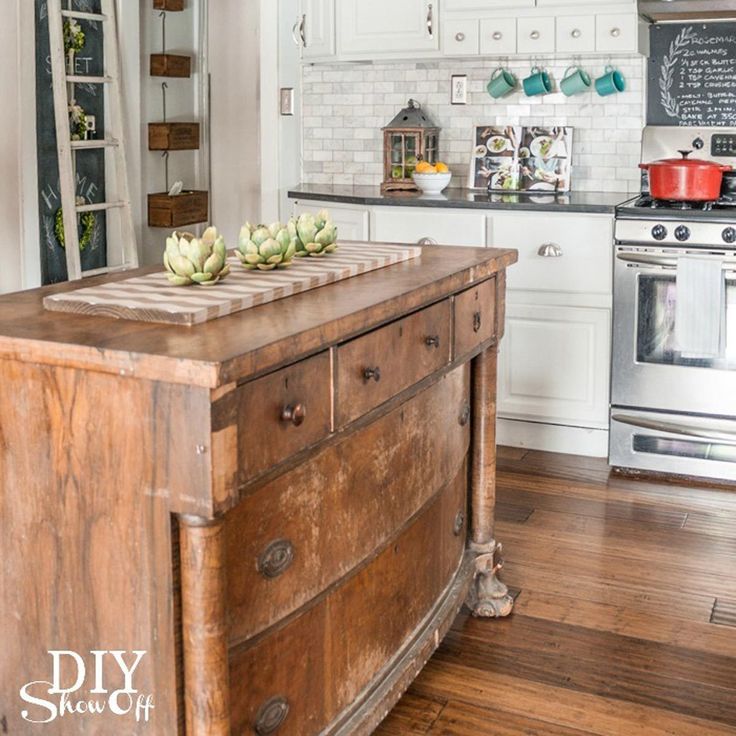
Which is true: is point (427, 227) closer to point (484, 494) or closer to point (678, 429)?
point (678, 429)

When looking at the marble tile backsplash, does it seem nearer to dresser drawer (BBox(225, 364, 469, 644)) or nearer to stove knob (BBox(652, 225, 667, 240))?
stove knob (BBox(652, 225, 667, 240))

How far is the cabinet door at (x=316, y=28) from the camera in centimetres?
509

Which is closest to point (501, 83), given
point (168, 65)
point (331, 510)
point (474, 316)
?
point (168, 65)

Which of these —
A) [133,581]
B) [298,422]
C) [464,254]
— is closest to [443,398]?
[464,254]

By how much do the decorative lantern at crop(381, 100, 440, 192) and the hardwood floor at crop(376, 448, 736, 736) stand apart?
1.75 metres

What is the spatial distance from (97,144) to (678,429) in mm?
2983

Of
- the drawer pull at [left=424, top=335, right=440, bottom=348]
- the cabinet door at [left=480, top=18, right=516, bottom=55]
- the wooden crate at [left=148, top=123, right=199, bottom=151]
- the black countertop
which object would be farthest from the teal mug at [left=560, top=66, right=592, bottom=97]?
the drawer pull at [left=424, top=335, right=440, bottom=348]

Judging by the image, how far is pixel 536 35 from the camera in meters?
4.68

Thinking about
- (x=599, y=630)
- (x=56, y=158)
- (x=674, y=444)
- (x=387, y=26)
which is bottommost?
(x=599, y=630)

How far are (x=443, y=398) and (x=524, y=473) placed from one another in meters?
1.83

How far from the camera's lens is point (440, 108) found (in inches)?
207

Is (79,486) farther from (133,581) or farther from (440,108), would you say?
(440,108)

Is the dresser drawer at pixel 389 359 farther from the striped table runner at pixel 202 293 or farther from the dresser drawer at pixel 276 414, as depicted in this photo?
the striped table runner at pixel 202 293

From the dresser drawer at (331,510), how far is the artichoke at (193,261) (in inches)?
16.6
